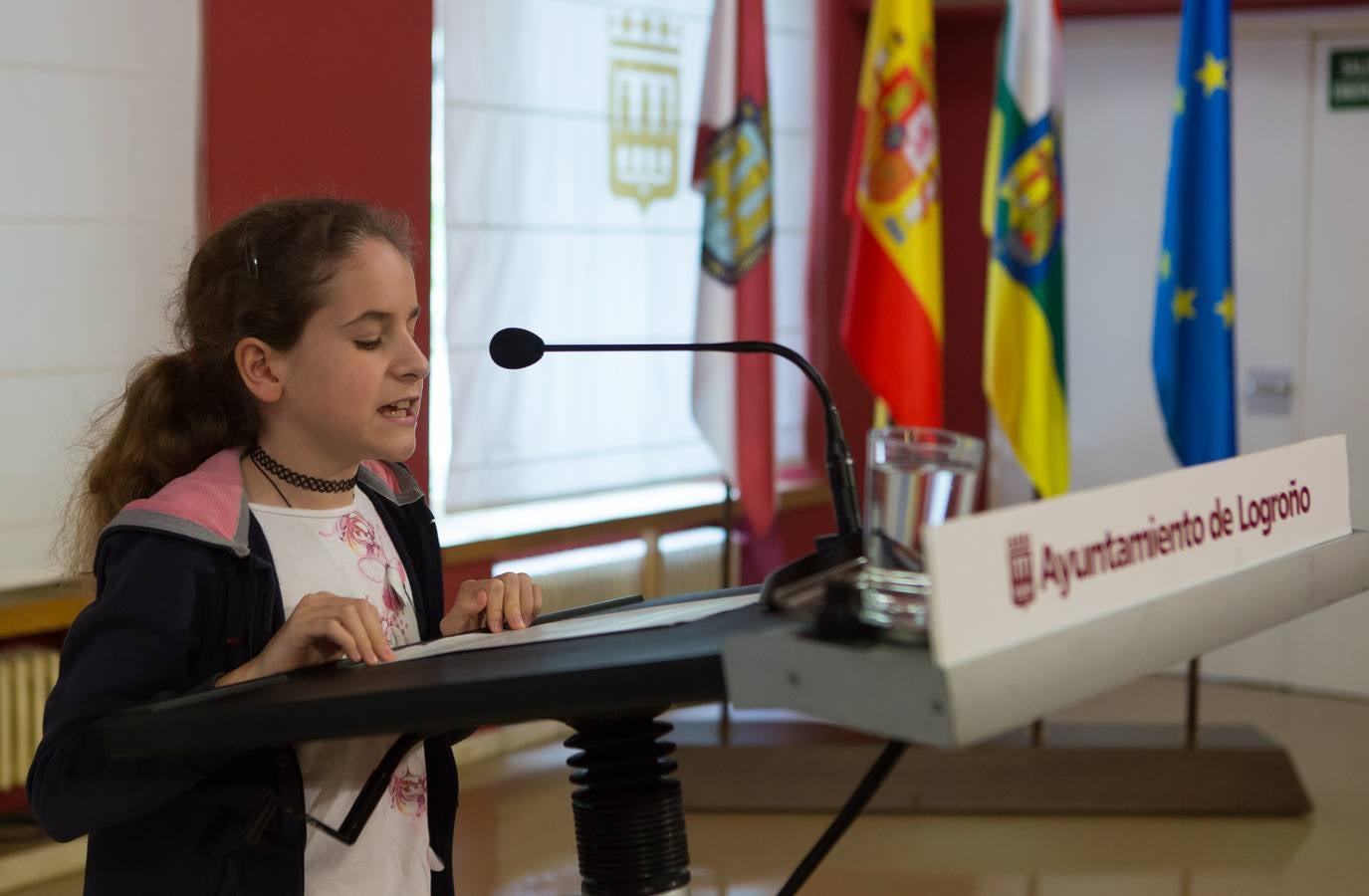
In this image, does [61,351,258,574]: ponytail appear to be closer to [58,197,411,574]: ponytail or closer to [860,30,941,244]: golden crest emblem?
[58,197,411,574]: ponytail

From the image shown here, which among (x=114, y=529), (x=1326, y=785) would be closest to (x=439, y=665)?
(x=114, y=529)

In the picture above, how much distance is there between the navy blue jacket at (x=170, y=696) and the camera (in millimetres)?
1175

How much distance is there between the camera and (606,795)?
1225mm

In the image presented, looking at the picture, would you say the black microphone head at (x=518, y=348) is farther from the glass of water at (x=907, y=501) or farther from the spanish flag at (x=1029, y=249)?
the spanish flag at (x=1029, y=249)

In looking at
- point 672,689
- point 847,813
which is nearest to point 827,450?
point 847,813

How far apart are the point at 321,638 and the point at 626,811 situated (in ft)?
0.92

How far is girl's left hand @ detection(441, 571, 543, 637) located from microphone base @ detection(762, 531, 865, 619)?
12.8 inches

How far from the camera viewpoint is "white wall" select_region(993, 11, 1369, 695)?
201 inches

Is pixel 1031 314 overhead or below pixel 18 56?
below

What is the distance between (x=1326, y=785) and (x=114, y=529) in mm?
3787

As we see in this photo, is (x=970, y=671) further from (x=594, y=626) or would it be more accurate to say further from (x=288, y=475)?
(x=288, y=475)

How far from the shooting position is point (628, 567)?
15.6 ft

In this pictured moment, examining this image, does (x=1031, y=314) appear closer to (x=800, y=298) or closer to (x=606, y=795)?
(x=800, y=298)

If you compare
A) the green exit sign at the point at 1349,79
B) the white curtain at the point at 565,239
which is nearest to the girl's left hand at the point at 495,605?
the white curtain at the point at 565,239
